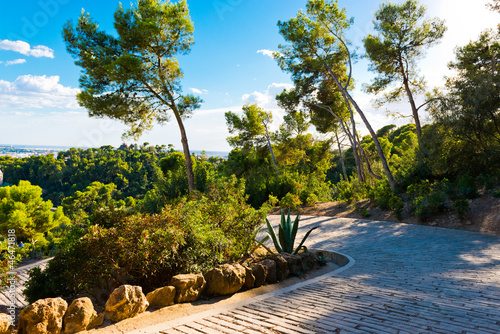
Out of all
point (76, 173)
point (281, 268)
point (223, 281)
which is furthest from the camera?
point (76, 173)

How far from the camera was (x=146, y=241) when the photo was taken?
3334 mm

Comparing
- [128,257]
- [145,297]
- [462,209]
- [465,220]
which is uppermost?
Answer: [128,257]

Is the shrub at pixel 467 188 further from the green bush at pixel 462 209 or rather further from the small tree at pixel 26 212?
the small tree at pixel 26 212

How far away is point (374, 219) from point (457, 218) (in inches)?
99.8

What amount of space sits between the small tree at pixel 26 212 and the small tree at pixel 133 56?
598 cm

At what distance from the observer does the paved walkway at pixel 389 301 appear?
245 cm

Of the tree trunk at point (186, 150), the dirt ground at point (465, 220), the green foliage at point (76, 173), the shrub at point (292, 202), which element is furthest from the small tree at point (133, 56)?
the green foliage at point (76, 173)

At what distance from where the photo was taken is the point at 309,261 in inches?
199

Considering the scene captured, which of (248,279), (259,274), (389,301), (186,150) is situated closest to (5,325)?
(248,279)

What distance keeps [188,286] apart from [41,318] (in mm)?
1425

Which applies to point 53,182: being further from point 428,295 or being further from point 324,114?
point 428,295

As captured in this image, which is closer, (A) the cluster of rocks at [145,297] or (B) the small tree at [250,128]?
(A) the cluster of rocks at [145,297]

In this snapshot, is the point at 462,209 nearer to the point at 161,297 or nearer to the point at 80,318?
the point at 161,297

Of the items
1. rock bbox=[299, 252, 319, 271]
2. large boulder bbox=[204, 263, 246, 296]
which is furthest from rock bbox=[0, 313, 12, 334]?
rock bbox=[299, 252, 319, 271]
